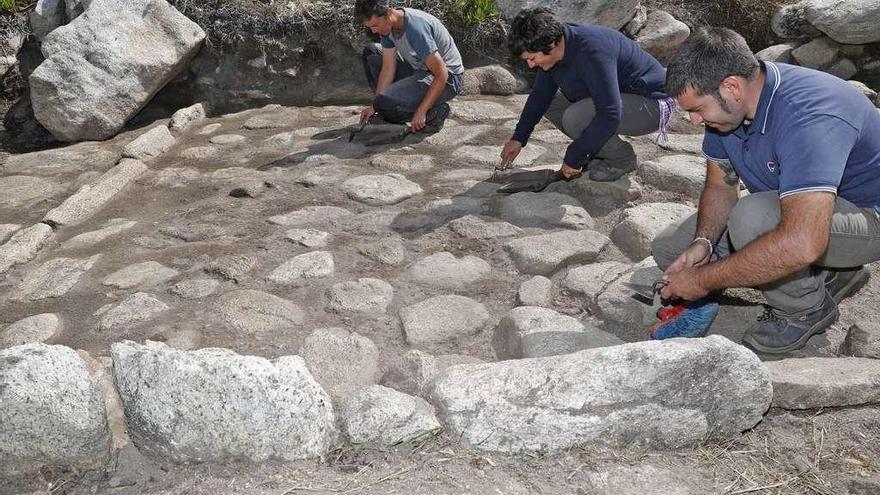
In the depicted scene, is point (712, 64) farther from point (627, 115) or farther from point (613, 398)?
point (627, 115)

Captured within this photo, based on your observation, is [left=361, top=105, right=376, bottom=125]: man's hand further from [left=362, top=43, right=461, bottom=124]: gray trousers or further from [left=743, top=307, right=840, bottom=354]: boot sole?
[left=743, top=307, right=840, bottom=354]: boot sole

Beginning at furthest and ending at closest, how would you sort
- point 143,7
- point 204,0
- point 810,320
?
point 204,0, point 143,7, point 810,320

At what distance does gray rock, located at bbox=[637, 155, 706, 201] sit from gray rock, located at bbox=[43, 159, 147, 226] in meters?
3.19

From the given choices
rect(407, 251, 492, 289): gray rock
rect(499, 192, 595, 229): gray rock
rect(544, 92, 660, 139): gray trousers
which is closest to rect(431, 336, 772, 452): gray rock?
rect(407, 251, 492, 289): gray rock

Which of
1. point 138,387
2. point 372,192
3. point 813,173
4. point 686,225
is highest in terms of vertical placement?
point 813,173

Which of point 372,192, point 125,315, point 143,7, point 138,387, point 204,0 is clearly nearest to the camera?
point 138,387

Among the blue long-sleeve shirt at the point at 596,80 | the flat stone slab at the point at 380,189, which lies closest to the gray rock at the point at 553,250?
the blue long-sleeve shirt at the point at 596,80

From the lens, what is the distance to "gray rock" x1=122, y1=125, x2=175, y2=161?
17.6ft

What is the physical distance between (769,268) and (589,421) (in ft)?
2.61

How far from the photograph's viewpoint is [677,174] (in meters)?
4.46

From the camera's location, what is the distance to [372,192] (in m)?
4.55

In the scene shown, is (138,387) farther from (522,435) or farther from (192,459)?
(522,435)

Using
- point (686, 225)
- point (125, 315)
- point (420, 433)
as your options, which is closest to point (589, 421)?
point (420, 433)

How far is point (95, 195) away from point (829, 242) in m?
3.92
